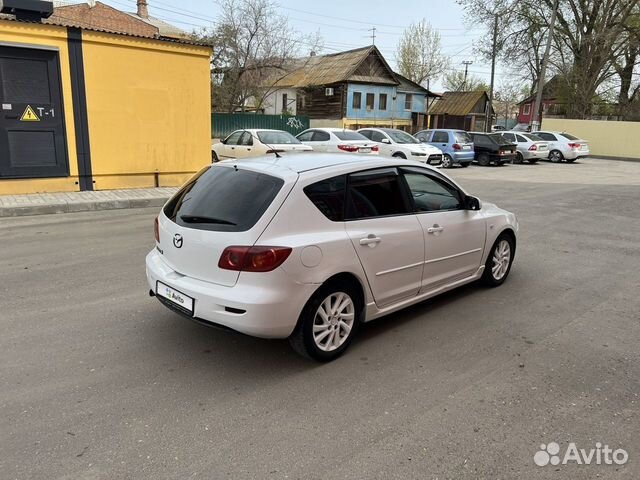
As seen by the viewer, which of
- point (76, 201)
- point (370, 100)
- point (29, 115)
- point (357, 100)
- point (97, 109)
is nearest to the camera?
point (76, 201)

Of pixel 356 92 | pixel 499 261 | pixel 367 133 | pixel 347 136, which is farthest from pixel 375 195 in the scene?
pixel 356 92

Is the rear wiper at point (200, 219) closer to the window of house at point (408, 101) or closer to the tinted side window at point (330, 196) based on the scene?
the tinted side window at point (330, 196)

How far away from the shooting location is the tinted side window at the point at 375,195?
401 centimetres

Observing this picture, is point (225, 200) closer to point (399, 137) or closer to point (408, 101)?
point (399, 137)

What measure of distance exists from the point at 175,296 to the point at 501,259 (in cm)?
368

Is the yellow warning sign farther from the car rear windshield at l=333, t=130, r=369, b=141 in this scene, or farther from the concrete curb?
the car rear windshield at l=333, t=130, r=369, b=141

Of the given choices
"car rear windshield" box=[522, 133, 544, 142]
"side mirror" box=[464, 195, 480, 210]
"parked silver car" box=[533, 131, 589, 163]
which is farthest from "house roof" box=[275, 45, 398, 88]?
"side mirror" box=[464, 195, 480, 210]

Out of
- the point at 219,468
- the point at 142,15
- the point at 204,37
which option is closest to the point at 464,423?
the point at 219,468

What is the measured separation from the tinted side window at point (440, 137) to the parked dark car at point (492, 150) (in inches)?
85.0

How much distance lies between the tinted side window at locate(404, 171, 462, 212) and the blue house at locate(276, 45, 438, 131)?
36.8 metres

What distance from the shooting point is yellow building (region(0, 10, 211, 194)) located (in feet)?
31.8

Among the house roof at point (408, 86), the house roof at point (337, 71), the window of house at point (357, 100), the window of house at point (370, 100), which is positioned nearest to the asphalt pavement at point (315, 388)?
the window of house at point (357, 100)

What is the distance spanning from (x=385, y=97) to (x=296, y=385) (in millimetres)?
42296

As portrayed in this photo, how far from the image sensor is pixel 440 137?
21.9 metres
